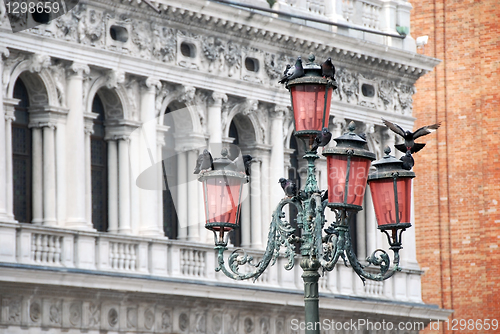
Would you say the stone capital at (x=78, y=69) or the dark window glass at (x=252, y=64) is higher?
the dark window glass at (x=252, y=64)

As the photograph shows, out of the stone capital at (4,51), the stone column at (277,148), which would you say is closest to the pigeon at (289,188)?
the stone capital at (4,51)

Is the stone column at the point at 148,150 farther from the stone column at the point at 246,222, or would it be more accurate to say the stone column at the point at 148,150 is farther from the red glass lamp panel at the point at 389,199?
the red glass lamp panel at the point at 389,199

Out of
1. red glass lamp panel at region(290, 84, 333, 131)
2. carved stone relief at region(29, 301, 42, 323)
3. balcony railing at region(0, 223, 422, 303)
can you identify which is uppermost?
red glass lamp panel at region(290, 84, 333, 131)

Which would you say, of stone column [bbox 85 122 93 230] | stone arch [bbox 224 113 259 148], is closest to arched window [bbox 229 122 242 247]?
stone arch [bbox 224 113 259 148]

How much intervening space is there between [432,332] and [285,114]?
10.5 meters

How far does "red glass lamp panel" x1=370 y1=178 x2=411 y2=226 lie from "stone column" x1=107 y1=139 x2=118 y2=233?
38.8 feet

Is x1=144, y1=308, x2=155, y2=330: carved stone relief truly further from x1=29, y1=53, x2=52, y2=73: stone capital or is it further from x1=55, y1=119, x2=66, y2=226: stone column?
x1=29, y1=53, x2=52, y2=73: stone capital

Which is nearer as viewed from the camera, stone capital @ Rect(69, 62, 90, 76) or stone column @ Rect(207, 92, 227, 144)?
stone capital @ Rect(69, 62, 90, 76)

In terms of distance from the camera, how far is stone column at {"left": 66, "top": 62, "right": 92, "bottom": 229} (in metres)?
25.4

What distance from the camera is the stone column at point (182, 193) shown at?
2819cm

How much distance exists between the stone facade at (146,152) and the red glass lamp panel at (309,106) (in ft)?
31.9

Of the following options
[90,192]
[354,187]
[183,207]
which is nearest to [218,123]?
[183,207]

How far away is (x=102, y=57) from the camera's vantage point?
26.1m

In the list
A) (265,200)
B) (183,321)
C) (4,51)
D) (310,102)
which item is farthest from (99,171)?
(310,102)
